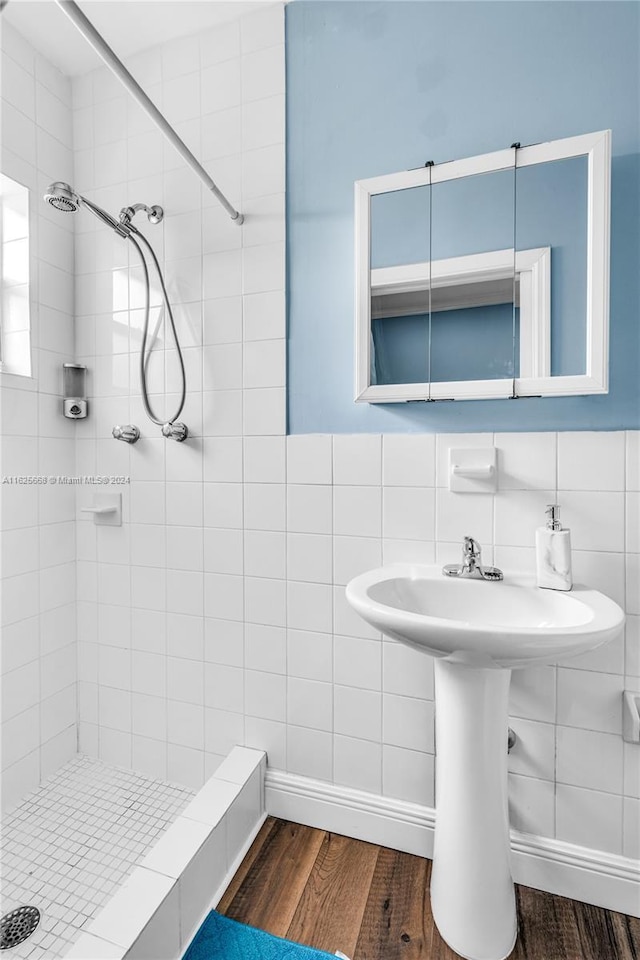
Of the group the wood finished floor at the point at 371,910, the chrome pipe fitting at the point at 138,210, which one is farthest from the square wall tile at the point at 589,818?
the chrome pipe fitting at the point at 138,210

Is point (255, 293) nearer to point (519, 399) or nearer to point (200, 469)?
point (200, 469)

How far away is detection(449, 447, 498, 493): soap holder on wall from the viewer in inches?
48.9

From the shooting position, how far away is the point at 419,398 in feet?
4.20

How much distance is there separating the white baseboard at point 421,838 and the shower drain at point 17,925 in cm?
62

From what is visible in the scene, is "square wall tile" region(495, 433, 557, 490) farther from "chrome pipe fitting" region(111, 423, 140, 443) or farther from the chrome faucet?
"chrome pipe fitting" region(111, 423, 140, 443)

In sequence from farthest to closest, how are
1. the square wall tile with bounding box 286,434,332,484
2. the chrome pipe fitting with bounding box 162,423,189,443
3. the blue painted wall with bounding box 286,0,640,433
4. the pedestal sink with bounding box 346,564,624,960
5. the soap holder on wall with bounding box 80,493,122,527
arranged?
the soap holder on wall with bounding box 80,493,122,527
the chrome pipe fitting with bounding box 162,423,189,443
the square wall tile with bounding box 286,434,332,484
the blue painted wall with bounding box 286,0,640,433
the pedestal sink with bounding box 346,564,624,960

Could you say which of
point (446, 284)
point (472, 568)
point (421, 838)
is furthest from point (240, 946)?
point (446, 284)

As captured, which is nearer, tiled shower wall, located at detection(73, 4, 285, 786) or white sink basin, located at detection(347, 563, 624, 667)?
white sink basin, located at detection(347, 563, 624, 667)

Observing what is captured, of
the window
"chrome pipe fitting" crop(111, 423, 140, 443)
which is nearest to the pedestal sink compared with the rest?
"chrome pipe fitting" crop(111, 423, 140, 443)

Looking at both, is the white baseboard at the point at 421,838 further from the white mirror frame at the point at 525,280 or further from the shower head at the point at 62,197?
the shower head at the point at 62,197

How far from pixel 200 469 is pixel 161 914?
3.56 ft

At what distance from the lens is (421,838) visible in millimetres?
1337

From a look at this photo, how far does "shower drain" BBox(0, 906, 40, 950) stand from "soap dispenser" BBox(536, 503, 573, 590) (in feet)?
4.66

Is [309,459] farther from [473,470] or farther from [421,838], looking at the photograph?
[421,838]
